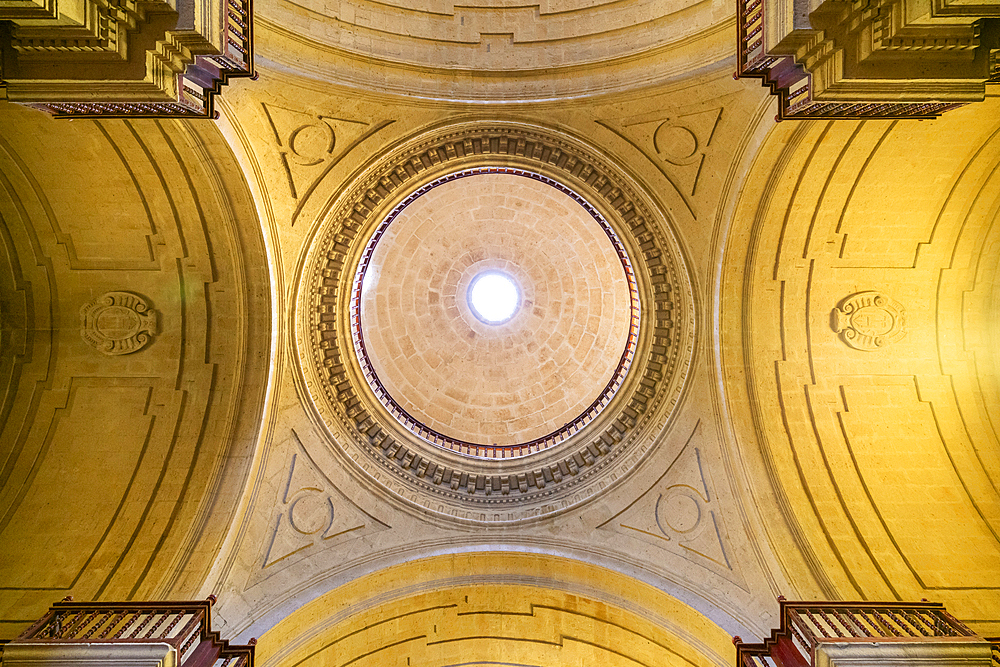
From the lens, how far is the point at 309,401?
Result: 1054 cm

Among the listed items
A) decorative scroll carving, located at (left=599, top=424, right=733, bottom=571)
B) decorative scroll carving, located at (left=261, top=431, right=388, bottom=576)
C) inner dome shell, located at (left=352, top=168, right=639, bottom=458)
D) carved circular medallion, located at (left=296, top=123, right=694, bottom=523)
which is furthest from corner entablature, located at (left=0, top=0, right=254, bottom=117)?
decorative scroll carving, located at (left=599, top=424, right=733, bottom=571)

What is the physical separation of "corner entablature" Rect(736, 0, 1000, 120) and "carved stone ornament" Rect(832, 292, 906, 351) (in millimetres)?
4415

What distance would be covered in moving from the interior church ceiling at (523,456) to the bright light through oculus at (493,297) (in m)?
3.82

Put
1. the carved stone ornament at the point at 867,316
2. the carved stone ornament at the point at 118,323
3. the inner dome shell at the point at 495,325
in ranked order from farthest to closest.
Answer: the inner dome shell at the point at 495,325
the carved stone ornament at the point at 118,323
the carved stone ornament at the point at 867,316

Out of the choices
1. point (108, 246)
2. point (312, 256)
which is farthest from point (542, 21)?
point (108, 246)

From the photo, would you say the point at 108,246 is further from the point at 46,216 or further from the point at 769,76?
the point at 769,76

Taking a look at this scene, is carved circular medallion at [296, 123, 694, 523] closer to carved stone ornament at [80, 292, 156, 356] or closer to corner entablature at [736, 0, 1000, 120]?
carved stone ornament at [80, 292, 156, 356]

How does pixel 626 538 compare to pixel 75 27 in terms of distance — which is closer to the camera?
pixel 75 27

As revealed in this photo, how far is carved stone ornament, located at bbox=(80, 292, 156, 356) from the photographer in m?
10.5

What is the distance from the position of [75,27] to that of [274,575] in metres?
7.84

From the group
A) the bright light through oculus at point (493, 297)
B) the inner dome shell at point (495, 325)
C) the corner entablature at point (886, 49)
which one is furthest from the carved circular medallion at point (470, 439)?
the corner entablature at point (886, 49)

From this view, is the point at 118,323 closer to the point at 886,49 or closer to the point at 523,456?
the point at 523,456

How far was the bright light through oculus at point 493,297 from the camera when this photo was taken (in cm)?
1438

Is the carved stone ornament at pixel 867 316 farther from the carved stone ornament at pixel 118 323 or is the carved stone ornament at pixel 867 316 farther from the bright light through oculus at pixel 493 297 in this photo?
the carved stone ornament at pixel 118 323
